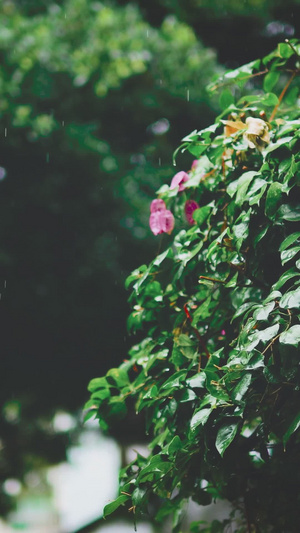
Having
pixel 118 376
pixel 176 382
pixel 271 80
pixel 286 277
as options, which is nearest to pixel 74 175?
pixel 271 80

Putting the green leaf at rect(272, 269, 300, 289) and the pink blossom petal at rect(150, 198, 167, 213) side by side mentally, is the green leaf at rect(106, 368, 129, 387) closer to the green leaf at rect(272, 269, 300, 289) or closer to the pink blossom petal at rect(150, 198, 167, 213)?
the pink blossom petal at rect(150, 198, 167, 213)

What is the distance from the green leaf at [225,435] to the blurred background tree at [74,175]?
304cm

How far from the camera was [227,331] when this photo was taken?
44.4 inches

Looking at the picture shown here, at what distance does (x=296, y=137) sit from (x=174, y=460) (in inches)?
25.2

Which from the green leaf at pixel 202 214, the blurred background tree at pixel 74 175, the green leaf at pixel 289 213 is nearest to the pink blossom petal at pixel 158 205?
the green leaf at pixel 202 214

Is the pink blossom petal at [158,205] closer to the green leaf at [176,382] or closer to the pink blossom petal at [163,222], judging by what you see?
the pink blossom petal at [163,222]

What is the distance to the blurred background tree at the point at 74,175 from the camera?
3643 mm

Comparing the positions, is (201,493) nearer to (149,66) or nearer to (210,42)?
(149,66)

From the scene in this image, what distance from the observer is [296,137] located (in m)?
0.96

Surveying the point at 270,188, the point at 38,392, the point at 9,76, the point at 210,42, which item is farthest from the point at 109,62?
the point at 270,188

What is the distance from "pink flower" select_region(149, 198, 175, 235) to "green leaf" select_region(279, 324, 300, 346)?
562 mm

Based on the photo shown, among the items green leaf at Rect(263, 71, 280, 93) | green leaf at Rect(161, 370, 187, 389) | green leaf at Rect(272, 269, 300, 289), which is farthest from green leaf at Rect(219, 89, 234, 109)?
green leaf at Rect(161, 370, 187, 389)

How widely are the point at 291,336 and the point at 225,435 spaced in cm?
20

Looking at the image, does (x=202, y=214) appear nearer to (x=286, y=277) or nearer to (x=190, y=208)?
(x=190, y=208)
